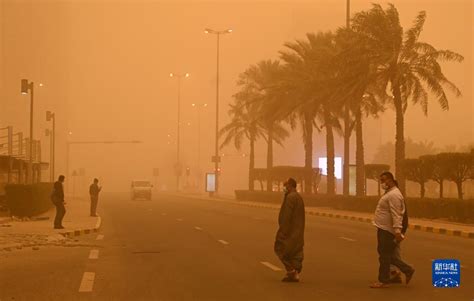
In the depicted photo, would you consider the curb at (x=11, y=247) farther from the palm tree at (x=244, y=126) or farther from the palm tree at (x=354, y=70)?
the palm tree at (x=244, y=126)

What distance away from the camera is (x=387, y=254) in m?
12.6

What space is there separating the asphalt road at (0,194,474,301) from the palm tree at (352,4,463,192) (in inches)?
575

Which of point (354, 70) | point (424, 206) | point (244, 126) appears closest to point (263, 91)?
point (244, 126)

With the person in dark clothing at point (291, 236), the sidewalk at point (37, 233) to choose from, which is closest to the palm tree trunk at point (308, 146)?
the sidewalk at point (37, 233)

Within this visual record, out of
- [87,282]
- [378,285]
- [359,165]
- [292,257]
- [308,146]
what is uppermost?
[308,146]

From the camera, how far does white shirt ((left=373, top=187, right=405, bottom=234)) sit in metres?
12.5

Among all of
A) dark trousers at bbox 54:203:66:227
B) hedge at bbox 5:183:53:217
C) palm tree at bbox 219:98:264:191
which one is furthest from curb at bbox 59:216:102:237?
palm tree at bbox 219:98:264:191

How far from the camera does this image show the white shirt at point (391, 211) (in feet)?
40.9

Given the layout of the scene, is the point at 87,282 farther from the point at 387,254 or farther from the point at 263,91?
the point at 263,91

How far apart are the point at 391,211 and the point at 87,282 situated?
5.19m

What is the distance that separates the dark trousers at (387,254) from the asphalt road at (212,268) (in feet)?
0.87

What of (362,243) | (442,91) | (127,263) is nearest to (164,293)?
(127,263)

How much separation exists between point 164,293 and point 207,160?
5629 inches

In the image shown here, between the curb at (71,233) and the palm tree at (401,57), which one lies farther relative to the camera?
the palm tree at (401,57)
